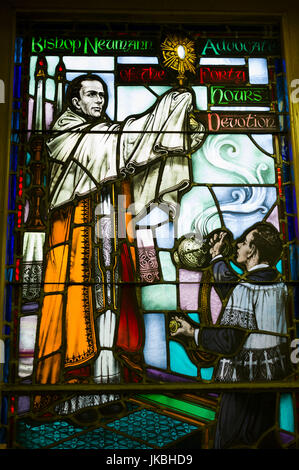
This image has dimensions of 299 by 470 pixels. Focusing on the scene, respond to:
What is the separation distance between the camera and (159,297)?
15.4 ft

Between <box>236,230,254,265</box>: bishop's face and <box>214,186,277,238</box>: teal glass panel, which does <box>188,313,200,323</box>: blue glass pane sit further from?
<box>214,186,277,238</box>: teal glass panel

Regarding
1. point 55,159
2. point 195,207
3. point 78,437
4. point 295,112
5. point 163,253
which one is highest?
point 295,112

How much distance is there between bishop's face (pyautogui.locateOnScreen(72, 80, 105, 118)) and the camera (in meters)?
5.10

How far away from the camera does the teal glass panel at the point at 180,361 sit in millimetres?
4547

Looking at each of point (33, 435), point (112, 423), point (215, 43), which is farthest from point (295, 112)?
point (33, 435)

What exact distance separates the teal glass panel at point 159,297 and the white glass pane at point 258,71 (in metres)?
1.69

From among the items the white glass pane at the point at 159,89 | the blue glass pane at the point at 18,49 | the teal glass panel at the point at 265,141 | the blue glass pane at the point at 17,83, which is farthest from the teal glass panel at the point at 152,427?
the blue glass pane at the point at 18,49

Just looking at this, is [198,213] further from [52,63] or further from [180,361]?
[52,63]

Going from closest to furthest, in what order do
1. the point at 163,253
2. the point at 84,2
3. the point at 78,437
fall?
1. the point at 78,437
2. the point at 163,253
3. the point at 84,2

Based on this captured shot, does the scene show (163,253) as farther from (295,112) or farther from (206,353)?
(295,112)

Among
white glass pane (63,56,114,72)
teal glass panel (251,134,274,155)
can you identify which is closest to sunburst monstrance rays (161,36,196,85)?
white glass pane (63,56,114,72)

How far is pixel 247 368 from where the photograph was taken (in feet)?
14.9

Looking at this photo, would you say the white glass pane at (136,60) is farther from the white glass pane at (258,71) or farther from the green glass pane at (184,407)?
the green glass pane at (184,407)

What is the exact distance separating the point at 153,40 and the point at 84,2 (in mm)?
581
